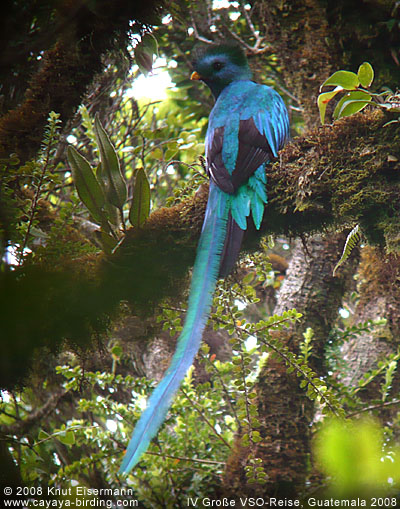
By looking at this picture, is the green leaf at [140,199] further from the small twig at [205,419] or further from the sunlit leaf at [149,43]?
the small twig at [205,419]

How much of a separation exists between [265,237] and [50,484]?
4.20 feet

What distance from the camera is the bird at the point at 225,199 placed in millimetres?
1325

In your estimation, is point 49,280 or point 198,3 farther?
point 198,3

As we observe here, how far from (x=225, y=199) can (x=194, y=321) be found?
57 centimetres

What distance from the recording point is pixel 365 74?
5.52 feet

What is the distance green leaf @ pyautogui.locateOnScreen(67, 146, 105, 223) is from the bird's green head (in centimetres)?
145

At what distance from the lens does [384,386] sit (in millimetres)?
2186

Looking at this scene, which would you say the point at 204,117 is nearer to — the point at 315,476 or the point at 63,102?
the point at 63,102

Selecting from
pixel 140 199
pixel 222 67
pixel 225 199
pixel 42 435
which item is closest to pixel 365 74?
pixel 225 199

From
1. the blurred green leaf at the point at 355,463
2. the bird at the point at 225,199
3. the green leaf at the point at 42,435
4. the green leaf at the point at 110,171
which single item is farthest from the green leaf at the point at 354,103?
the green leaf at the point at 42,435

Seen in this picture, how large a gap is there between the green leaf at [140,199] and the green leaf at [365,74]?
2.82ft

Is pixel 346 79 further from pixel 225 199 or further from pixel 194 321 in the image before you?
pixel 194 321

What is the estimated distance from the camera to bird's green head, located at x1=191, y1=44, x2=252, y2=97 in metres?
2.88

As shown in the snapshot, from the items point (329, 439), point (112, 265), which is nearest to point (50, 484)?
point (112, 265)
